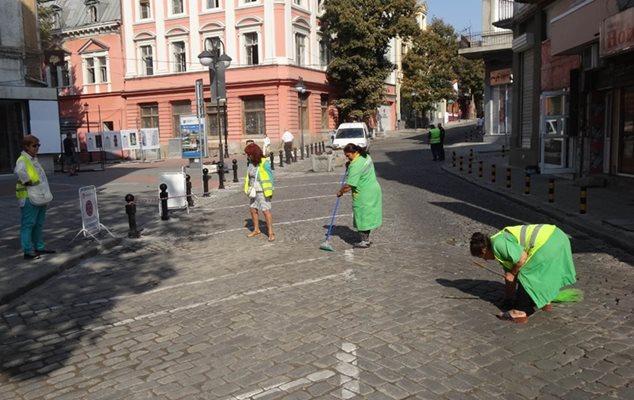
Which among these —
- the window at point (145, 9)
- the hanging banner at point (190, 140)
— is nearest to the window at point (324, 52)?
the window at point (145, 9)

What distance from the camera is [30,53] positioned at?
81.4ft

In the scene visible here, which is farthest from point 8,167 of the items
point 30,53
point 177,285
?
point 177,285

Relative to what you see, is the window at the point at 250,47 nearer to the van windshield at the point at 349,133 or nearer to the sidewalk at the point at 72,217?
the van windshield at the point at 349,133

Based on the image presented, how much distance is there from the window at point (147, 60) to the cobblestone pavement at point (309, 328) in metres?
37.8

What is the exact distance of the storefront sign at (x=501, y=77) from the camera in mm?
33875

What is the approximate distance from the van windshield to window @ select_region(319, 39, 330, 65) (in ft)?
44.6

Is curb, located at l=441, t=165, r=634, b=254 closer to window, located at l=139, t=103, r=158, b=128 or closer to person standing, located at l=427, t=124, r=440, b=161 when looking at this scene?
person standing, located at l=427, t=124, r=440, b=161

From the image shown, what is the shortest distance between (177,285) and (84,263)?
2283 millimetres

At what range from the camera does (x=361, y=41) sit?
1752 inches

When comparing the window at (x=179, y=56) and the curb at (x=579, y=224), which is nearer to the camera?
the curb at (x=579, y=224)

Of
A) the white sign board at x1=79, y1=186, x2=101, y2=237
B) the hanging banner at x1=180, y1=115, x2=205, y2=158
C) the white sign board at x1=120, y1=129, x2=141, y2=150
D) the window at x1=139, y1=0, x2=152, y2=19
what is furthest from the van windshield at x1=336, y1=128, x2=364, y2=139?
the white sign board at x1=79, y1=186, x2=101, y2=237

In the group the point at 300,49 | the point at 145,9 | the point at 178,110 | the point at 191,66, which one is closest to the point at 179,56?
the point at 191,66

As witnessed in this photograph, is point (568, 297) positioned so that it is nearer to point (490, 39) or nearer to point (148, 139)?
point (490, 39)

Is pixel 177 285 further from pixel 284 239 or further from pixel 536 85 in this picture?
pixel 536 85
